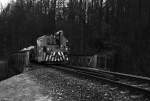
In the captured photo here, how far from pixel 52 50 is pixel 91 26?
23.8m

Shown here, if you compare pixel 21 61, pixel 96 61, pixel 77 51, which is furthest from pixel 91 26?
pixel 96 61

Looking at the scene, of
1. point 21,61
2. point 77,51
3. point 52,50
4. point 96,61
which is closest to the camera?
point 96,61

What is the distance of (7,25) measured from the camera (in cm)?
8019

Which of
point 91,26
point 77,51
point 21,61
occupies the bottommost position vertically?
point 21,61

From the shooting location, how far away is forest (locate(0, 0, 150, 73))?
36.5 metres

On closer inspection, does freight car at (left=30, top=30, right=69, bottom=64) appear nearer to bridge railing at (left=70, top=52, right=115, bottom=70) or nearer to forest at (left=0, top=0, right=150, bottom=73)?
bridge railing at (left=70, top=52, right=115, bottom=70)

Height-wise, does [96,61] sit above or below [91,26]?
below

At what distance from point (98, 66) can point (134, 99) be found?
16472mm

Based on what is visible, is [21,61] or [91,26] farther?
[91,26]

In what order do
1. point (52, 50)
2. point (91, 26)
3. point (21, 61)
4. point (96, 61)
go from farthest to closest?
point (91, 26)
point (21, 61)
point (52, 50)
point (96, 61)

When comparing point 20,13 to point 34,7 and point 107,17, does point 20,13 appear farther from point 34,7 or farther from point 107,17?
point 107,17

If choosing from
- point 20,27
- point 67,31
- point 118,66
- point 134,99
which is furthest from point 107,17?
point 134,99

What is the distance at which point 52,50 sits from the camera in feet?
86.5

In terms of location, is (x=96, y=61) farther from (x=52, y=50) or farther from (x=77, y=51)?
(x=77, y=51)
